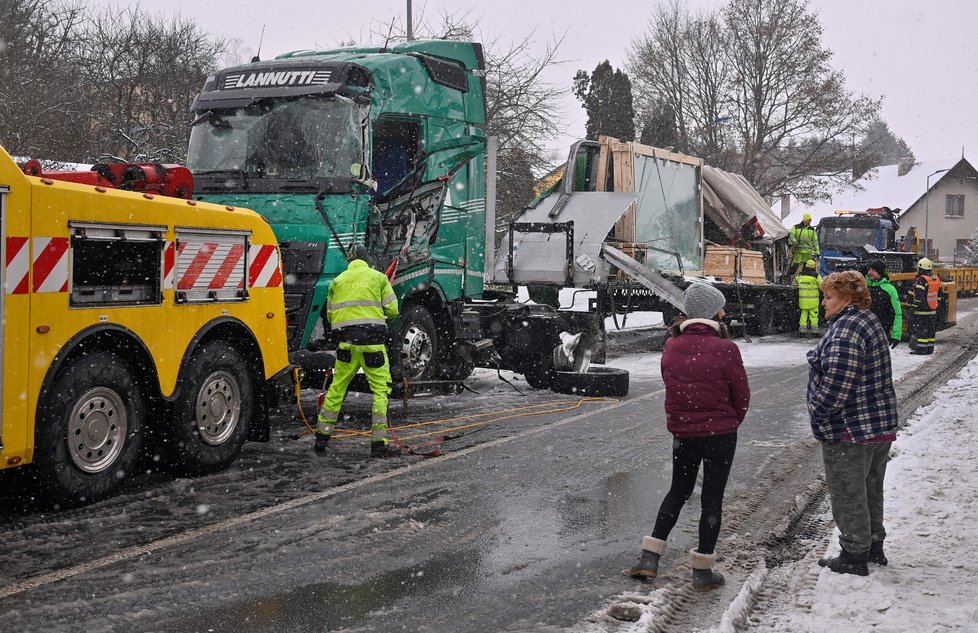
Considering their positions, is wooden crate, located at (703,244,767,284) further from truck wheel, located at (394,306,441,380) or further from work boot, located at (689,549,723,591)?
work boot, located at (689,549,723,591)

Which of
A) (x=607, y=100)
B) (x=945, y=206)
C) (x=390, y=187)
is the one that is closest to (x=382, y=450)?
(x=390, y=187)

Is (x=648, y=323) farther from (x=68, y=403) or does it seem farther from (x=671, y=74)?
(x=671, y=74)

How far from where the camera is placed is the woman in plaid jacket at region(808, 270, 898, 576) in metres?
5.15

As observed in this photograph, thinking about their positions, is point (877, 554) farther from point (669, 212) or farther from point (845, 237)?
point (845, 237)

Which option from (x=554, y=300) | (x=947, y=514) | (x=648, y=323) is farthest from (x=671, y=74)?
Answer: (x=947, y=514)

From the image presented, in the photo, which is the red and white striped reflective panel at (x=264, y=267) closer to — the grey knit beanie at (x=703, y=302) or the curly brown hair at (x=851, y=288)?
the grey knit beanie at (x=703, y=302)

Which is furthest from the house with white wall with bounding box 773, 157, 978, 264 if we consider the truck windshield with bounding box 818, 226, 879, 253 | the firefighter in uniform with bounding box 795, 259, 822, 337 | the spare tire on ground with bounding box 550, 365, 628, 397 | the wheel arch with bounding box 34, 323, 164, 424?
the wheel arch with bounding box 34, 323, 164, 424

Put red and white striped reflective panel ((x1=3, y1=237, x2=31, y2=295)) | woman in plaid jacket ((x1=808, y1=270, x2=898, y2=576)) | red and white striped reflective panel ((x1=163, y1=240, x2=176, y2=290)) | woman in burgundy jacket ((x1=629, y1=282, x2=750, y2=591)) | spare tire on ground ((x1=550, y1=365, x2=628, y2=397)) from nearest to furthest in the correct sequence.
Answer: woman in burgundy jacket ((x1=629, y1=282, x2=750, y2=591))
woman in plaid jacket ((x1=808, y1=270, x2=898, y2=576))
red and white striped reflective panel ((x1=3, y1=237, x2=31, y2=295))
red and white striped reflective panel ((x1=163, y1=240, x2=176, y2=290))
spare tire on ground ((x1=550, y1=365, x2=628, y2=397))

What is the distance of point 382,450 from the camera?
26.1ft

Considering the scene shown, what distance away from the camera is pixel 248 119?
9609mm

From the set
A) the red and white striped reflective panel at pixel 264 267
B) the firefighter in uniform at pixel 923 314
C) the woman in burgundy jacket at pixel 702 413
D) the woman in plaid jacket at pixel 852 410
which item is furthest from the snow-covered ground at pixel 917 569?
the firefighter in uniform at pixel 923 314

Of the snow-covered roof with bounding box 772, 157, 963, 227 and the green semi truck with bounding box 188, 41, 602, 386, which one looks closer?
the green semi truck with bounding box 188, 41, 602, 386

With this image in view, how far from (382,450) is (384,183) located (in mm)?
3531

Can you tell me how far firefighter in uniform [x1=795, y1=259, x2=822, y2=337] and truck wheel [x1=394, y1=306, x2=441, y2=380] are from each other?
36.6 feet
